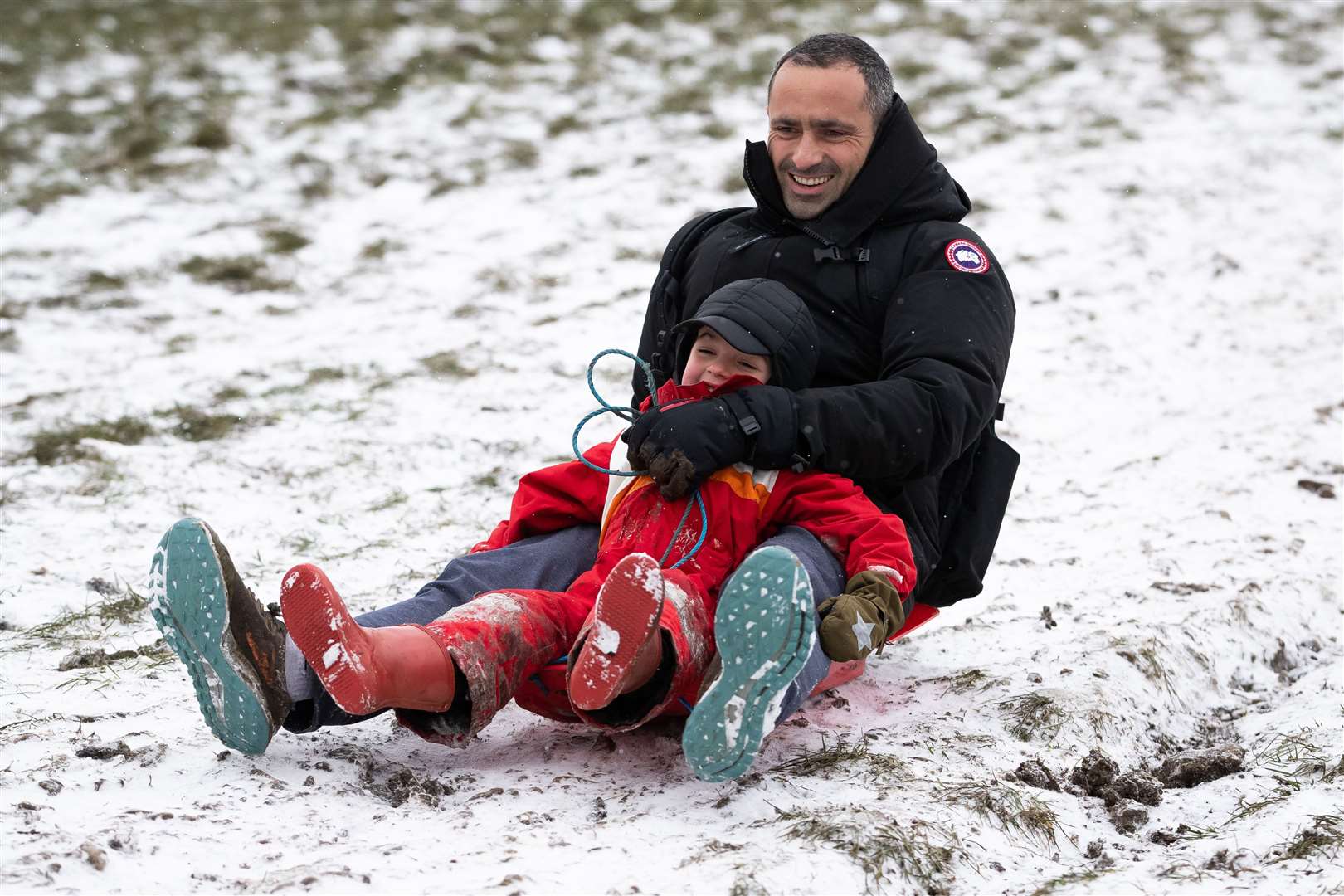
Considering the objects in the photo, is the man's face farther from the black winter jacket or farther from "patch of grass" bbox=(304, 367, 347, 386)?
"patch of grass" bbox=(304, 367, 347, 386)

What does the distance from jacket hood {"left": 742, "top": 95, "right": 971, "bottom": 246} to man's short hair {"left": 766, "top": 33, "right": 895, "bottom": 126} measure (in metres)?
0.04

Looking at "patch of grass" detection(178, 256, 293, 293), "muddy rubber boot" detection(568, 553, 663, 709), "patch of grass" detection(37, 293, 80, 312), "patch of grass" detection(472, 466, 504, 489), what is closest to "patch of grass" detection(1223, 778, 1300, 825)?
"muddy rubber boot" detection(568, 553, 663, 709)

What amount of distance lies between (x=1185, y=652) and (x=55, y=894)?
109 inches

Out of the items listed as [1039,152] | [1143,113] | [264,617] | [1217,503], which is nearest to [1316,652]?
[1217,503]

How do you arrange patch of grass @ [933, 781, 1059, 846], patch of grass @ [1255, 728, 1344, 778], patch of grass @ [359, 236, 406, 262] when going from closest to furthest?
patch of grass @ [933, 781, 1059, 846], patch of grass @ [1255, 728, 1344, 778], patch of grass @ [359, 236, 406, 262]

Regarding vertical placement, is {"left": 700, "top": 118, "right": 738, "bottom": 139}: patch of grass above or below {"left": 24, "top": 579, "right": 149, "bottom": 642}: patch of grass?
above

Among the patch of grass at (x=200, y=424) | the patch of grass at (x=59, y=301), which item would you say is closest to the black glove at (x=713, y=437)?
the patch of grass at (x=200, y=424)

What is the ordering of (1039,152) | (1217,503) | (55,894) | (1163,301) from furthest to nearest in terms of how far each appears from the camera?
(1039,152) < (1163,301) < (1217,503) < (55,894)

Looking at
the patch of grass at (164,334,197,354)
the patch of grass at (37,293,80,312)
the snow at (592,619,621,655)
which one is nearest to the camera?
the snow at (592,619,621,655)

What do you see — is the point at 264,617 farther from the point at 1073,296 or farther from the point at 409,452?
the point at 1073,296

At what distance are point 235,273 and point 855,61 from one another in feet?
16.4

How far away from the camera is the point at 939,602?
334 centimetres

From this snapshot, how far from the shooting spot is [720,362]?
9.86 ft

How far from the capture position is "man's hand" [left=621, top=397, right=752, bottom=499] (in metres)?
2.78
